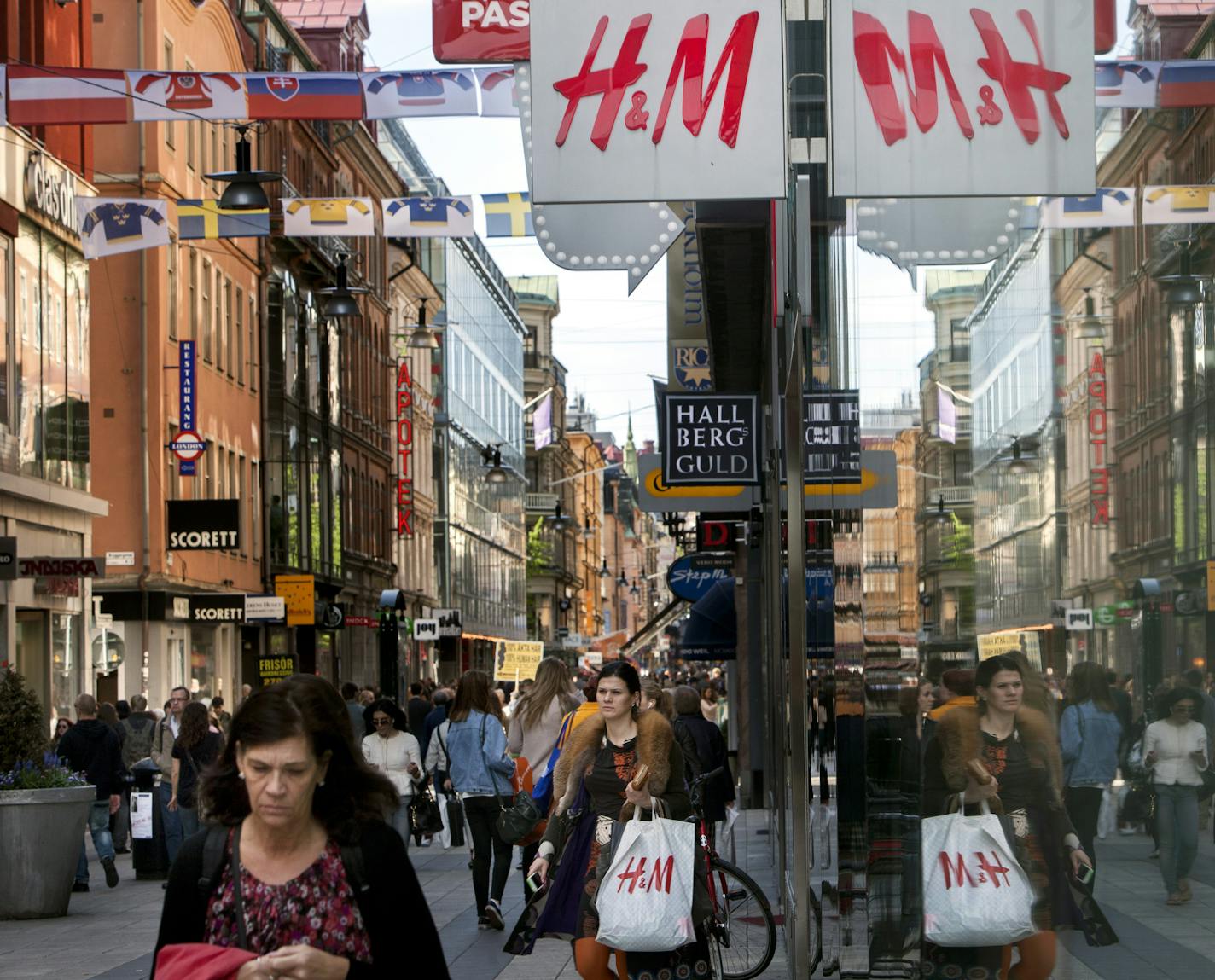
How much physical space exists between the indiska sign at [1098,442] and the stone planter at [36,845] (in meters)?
13.4

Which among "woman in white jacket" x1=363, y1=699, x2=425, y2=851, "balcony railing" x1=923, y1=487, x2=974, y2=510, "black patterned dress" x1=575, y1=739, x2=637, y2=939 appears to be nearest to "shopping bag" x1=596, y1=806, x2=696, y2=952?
"black patterned dress" x1=575, y1=739, x2=637, y2=939

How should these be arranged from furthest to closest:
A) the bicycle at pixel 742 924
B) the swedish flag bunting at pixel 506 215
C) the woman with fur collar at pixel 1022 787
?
the swedish flag bunting at pixel 506 215 → the bicycle at pixel 742 924 → the woman with fur collar at pixel 1022 787

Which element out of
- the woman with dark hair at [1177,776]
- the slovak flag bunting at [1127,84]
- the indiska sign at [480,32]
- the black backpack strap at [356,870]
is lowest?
the black backpack strap at [356,870]

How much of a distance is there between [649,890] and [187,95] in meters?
10.7

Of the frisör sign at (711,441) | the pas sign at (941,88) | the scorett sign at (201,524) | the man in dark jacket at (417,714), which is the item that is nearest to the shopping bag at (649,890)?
the pas sign at (941,88)

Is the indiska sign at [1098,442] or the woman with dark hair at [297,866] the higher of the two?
the indiska sign at [1098,442]

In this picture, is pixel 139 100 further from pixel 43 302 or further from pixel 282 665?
pixel 282 665

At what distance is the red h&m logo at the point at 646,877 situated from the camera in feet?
28.1

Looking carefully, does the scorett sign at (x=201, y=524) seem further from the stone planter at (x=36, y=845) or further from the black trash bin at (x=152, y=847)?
the stone planter at (x=36, y=845)

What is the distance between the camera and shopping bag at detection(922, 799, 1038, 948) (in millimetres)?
4773

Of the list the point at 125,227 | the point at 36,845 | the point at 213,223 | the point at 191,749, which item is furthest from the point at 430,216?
the point at 36,845

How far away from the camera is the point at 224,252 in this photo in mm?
46594

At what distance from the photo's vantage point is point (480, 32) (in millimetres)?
12422

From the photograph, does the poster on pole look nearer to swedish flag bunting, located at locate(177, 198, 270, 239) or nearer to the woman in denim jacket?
swedish flag bunting, located at locate(177, 198, 270, 239)
